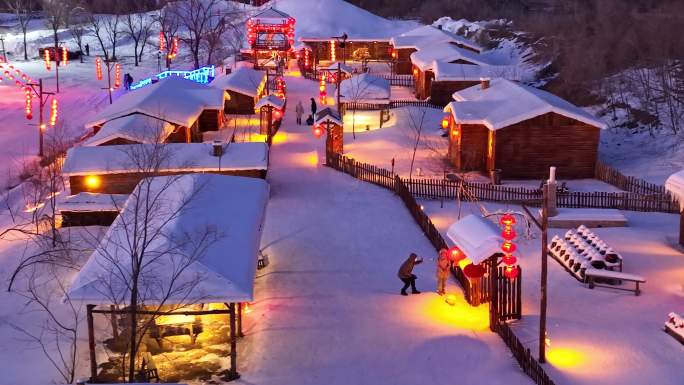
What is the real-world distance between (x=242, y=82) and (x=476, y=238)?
32224mm

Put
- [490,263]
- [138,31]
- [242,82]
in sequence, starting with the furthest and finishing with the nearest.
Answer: [138,31], [242,82], [490,263]

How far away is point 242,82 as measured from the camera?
46.7 metres

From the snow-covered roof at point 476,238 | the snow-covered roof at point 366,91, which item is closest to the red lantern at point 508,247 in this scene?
the snow-covered roof at point 476,238

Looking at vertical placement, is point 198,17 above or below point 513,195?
above

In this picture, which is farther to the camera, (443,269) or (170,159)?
(170,159)

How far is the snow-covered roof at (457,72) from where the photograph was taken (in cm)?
4912

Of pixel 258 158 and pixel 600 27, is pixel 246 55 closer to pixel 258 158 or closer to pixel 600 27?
pixel 600 27

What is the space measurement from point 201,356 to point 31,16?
93485 mm

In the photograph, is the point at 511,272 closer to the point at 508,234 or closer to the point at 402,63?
the point at 508,234

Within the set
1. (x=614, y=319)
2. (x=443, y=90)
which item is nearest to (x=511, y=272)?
(x=614, y=319)

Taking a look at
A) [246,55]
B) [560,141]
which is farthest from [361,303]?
[246,55]

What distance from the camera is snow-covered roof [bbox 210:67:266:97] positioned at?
45.5 metres

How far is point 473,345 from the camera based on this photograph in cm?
1611

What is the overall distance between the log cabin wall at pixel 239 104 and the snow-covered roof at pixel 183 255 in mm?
28281
